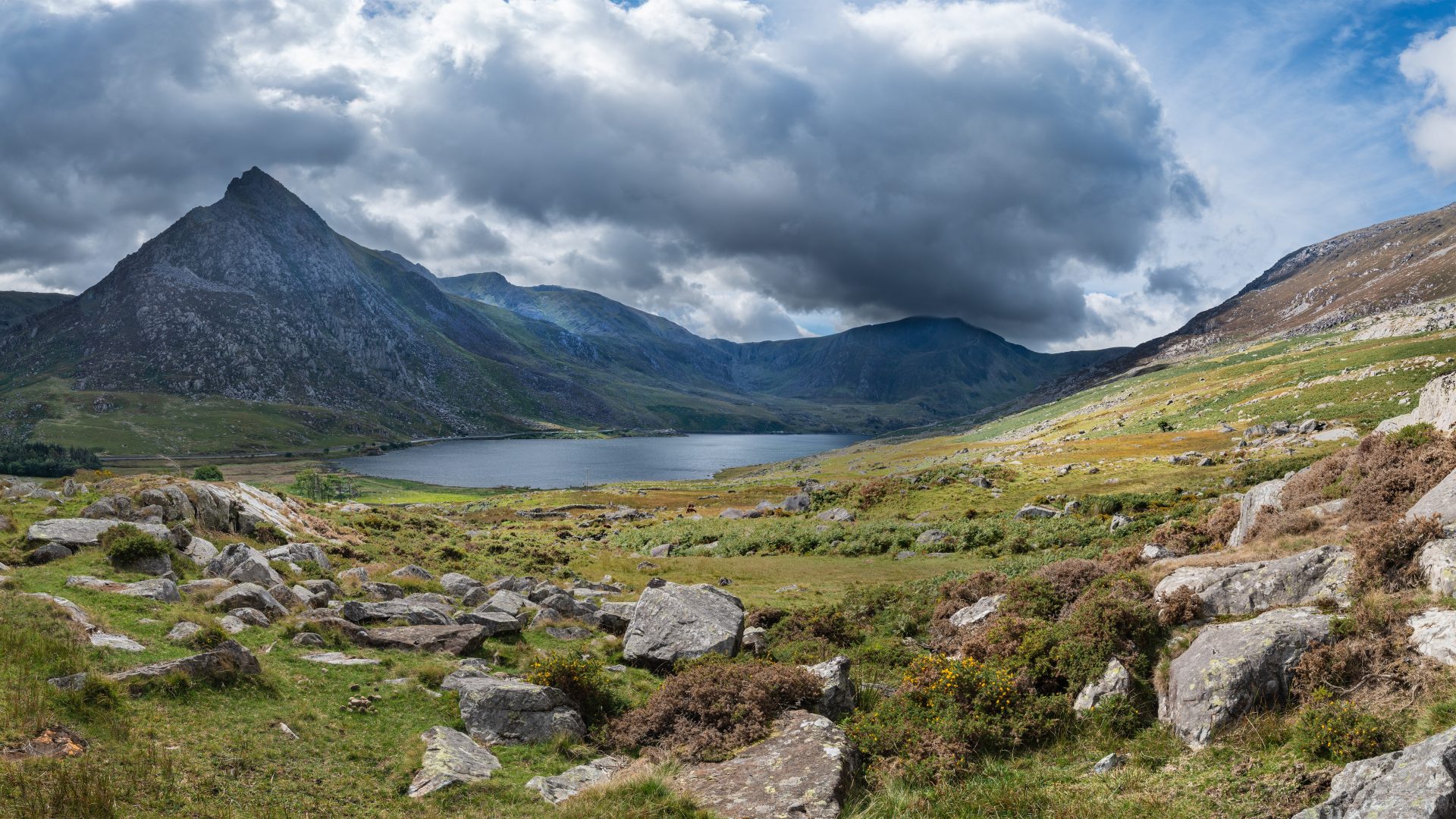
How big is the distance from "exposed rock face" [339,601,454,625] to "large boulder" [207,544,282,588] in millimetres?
3747

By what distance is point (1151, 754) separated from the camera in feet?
35.3

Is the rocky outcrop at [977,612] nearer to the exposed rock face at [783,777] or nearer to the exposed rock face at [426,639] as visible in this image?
the exposed rock face at [783,777]

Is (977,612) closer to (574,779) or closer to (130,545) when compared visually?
(574,779)

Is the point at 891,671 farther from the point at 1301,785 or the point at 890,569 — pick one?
the point at 890,569

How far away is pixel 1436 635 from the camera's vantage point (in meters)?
10.1

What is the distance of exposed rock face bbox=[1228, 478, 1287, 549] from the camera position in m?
20.0

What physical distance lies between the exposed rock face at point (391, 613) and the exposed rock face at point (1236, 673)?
20.1m

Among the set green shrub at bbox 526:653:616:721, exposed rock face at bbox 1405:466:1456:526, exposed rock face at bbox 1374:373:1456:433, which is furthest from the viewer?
exposed rock face at bbox 1374:373:1456:433

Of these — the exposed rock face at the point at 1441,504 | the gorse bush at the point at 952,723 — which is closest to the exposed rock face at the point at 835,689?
the gorse bush at the point at 952,723

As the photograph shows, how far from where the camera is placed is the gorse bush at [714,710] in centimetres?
1315

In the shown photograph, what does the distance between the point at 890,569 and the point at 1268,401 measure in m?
85.6

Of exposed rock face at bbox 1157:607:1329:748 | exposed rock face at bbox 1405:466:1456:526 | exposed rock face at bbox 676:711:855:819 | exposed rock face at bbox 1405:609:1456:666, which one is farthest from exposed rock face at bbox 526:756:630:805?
exposed rock face at bbox 1405:466:1456:526

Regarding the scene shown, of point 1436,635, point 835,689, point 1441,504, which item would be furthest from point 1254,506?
point 835,689

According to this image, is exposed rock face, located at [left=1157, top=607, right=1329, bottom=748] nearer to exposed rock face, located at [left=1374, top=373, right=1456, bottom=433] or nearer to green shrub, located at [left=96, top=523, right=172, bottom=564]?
exposed rock face, located at [left=1374, top=373, right=1456, bottom=433]
